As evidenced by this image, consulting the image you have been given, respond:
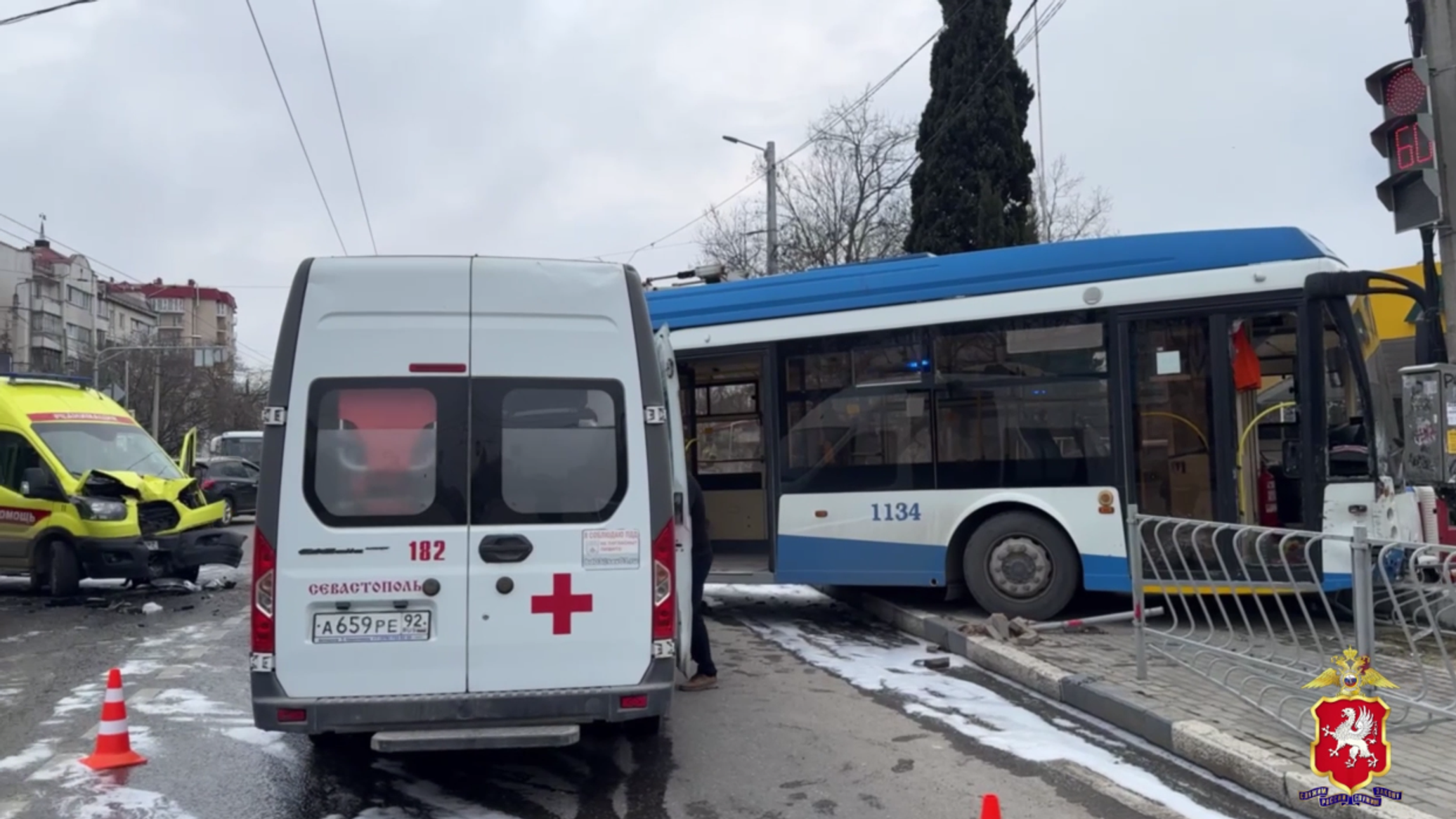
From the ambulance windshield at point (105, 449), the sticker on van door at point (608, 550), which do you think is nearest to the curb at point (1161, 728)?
the sticker on van door at point (608, 550)

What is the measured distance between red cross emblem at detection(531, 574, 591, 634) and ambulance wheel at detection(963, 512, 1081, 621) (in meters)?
5.00

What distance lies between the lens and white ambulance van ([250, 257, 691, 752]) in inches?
189

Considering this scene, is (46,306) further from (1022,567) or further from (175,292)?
(1022,567)

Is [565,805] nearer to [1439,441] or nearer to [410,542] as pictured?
[410,542]

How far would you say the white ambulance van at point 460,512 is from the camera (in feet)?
15.8

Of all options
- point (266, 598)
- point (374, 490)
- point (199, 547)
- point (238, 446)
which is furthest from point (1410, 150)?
point (238, 446)

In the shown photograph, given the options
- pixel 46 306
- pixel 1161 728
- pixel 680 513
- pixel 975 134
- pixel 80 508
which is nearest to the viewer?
pixel 1161 728

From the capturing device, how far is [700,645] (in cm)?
755

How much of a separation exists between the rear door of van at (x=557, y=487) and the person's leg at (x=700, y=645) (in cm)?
232

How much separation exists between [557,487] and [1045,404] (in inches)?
206

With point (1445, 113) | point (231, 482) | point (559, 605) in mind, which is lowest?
point (559, 605)

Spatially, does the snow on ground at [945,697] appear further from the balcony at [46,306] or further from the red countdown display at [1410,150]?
the balcony at [46,306]

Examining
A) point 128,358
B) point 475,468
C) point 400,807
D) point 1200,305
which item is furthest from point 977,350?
point 128,358

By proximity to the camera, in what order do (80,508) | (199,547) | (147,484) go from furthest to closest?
(199,547)
(147,484)
(80,508)
